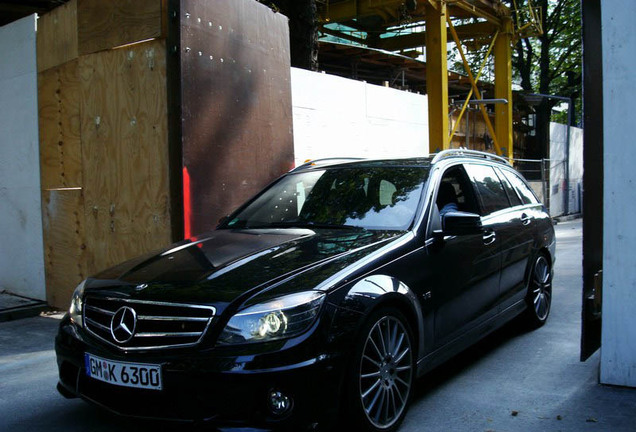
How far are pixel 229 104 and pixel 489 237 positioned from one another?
11.0ft

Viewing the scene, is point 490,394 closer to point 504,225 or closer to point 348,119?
point 504,225

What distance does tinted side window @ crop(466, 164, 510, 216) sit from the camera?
17.0 feet

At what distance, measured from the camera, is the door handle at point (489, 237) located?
4.79 meters

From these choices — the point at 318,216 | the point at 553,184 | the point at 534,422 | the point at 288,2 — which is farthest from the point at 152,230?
the point at 553,184

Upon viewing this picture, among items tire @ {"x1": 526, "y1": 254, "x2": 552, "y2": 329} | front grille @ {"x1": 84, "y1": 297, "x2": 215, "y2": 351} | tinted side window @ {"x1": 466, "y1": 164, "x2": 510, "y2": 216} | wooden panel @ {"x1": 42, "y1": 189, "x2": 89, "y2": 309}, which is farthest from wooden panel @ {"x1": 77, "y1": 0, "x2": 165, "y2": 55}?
tire @ {"x1": 526, "y1": 254, "x2": 552, "y2": 329}

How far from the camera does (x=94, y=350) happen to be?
10.9 ft

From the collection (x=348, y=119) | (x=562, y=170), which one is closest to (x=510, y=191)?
(x=348, y=119)

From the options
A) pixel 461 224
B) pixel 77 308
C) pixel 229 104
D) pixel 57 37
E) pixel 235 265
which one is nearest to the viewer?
pixel 235 265

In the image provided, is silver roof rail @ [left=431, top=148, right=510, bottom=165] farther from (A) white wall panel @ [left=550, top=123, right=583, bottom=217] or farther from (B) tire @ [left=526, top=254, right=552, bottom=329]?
(A) white wall panel @ [left=550, top=123, right=583, bottom=217]

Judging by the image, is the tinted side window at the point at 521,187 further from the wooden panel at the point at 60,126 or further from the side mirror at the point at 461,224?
the wooden panel at the point at 60,126

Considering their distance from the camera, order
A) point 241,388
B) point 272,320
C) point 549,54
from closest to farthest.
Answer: point 241,388, point 272,320, point 549,54

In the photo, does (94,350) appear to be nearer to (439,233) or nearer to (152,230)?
(439,233)

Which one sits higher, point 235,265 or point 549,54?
point 549,54

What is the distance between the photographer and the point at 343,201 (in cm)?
456
